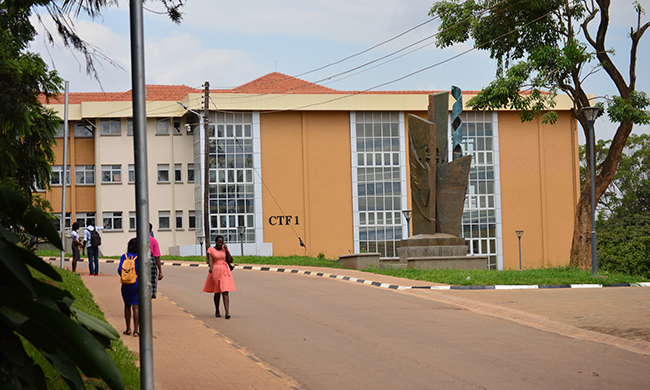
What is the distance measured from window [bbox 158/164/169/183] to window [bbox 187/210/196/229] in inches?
114

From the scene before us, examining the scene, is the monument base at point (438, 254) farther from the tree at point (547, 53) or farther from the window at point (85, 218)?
the window at point (85, 218)

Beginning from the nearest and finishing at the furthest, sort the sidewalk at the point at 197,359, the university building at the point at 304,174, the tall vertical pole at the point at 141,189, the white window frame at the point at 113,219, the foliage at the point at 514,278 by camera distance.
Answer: the tall vertical pole at the point at 141,189
the sidewalk at the point at 197,359
the foliage at the point at 514,278
the university building at the point at 304,174
the white window frame at the point at 113,219

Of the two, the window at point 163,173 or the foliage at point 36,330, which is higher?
the window at point 163,173

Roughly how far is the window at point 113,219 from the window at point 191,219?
4846mm

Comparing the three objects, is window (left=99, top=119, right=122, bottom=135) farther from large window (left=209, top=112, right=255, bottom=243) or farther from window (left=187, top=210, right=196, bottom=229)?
window (left=187, top=210, right=196, bottom=229)

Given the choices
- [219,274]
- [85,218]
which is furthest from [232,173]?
[219,274]


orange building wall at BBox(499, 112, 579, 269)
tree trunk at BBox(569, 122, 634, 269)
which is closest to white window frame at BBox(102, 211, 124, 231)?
orange building wall at BBox(499, 112, 579, 269)

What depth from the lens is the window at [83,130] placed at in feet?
161

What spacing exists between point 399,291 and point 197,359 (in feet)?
32.5

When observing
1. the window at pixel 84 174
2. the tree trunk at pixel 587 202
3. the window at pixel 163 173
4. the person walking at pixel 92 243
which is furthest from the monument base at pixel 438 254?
the window at pixel 84 174

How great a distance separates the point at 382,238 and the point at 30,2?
141 feet

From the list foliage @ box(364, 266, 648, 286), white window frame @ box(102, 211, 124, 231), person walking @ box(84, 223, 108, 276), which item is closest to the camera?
foliage @ box(364, 266, 648, 286)

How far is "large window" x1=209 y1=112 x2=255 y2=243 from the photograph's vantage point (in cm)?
4681

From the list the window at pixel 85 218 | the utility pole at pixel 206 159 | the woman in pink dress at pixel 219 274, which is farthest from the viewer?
the window at pixel 85 218
